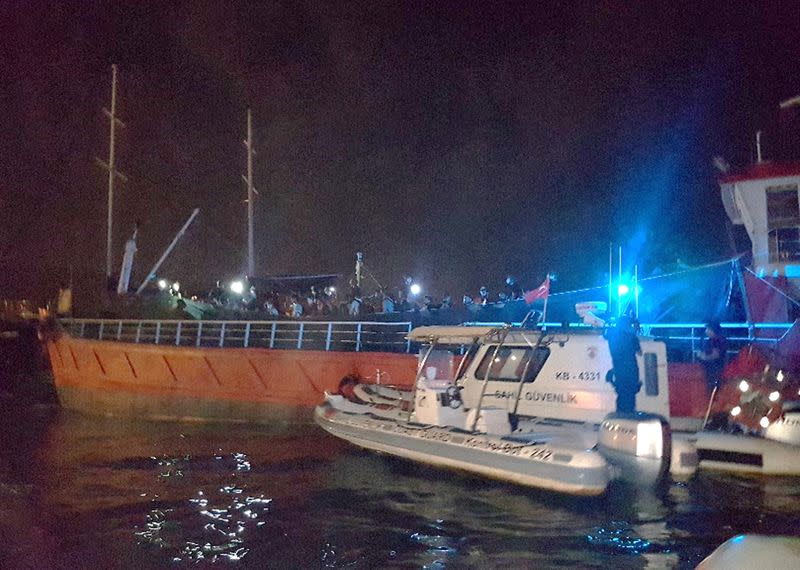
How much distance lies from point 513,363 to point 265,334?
9839 mm

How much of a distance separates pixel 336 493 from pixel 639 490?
454cm

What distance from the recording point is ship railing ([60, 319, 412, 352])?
19.1m

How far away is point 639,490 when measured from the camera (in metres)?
10.9

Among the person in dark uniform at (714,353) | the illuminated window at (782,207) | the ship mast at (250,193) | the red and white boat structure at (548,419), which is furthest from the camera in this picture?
the ship mast at (250,193)

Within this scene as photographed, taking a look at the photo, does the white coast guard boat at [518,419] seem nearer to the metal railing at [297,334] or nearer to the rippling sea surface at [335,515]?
the rippling sea surface at [335,515]

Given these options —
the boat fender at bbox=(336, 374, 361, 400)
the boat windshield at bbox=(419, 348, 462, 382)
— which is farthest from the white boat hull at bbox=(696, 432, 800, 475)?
the boat fender at bbox=(336, 374, 361, 400)

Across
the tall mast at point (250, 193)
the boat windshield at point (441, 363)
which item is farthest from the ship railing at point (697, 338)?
the tall mast at point (250, 193)

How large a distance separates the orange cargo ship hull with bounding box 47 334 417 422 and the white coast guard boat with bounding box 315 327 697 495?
2834 mm

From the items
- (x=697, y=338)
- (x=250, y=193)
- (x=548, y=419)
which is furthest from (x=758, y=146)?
(x=250, y=193)

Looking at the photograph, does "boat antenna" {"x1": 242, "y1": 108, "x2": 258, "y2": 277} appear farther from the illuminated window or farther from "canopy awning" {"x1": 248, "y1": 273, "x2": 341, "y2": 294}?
the illuminated window

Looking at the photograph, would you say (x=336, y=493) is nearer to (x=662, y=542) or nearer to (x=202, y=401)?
(x=662, y=542)

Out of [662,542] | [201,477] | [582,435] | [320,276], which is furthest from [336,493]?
[320,276]

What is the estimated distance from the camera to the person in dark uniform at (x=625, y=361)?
1191 cm

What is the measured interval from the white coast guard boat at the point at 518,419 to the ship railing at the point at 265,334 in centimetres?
362
